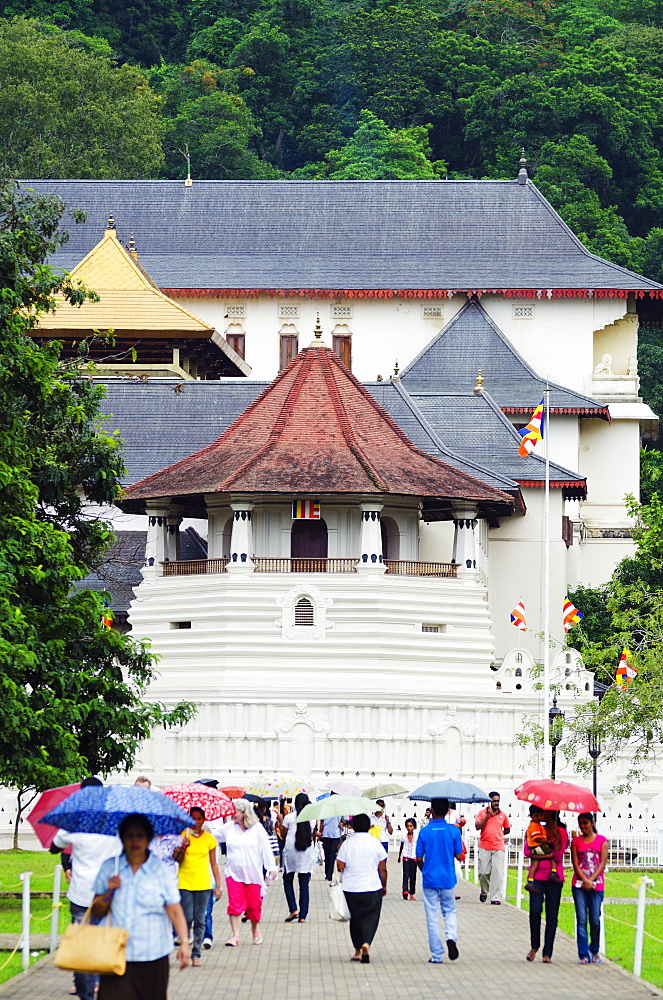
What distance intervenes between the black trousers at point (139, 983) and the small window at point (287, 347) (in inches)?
2216

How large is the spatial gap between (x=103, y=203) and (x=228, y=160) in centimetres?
2279

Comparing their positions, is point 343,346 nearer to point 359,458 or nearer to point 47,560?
point 359,458

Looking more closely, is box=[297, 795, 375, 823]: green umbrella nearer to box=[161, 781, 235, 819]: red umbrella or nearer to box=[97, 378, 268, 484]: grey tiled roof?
box=[161, 781, 235, 819]: red umbrella

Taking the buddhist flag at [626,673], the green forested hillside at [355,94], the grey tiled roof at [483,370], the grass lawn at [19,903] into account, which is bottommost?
the grass lawn at [19,903]

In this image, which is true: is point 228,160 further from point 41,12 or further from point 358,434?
point 358,434

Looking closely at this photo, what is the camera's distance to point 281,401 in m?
47.6

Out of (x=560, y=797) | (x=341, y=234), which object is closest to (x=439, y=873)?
(x=560, y=797)

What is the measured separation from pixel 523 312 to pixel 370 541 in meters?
26.7

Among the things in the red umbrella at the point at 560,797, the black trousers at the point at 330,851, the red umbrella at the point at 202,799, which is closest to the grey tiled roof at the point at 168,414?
the black trousers at the point at 330,851

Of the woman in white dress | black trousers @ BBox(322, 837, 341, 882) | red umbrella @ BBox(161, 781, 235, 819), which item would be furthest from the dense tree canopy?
red umbrella @ BBox(161, 781, 235, 819)

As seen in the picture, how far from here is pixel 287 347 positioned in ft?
226

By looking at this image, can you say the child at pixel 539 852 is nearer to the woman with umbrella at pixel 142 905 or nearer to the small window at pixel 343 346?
the woman with umbrella at pixel 142 905

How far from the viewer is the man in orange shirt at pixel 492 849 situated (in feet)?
82.9

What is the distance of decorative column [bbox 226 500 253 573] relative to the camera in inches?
1688
